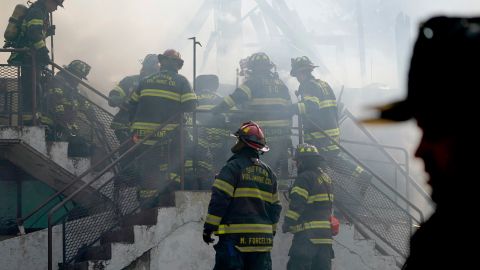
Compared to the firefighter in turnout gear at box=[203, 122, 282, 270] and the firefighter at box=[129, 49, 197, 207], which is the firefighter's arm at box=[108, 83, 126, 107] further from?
the firefighter in turnout gear at box=[203, 122, 282, 270]

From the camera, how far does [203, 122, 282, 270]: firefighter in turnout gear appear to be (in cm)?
735

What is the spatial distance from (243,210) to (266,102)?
3322 mm

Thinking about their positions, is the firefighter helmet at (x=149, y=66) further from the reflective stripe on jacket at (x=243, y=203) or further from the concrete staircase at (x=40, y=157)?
the reflective stripe on jacket at (x=243, y=203)

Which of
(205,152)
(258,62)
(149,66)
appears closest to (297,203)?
Result: (205,152)

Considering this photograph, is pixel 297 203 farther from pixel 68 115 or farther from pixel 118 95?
pixel 68 115

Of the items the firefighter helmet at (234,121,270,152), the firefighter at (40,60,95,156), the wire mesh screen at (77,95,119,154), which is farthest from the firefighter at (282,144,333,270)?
the wire mesh screen at (77,95,119,154)

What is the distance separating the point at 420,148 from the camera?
1.94 metres

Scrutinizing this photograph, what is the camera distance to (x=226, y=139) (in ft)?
35.5

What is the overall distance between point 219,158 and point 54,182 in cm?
245

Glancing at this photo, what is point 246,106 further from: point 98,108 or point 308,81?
point 98,108

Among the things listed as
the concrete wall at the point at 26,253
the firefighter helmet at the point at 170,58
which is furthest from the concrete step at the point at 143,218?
the firefighter helmet at the point at 170,58

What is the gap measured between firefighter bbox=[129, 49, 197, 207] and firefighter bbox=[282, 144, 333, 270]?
1.77 meters

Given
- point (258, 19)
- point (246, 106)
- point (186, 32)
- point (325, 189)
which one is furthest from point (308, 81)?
point (258, 19)

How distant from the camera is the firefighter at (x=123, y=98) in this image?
1101 centimetres
